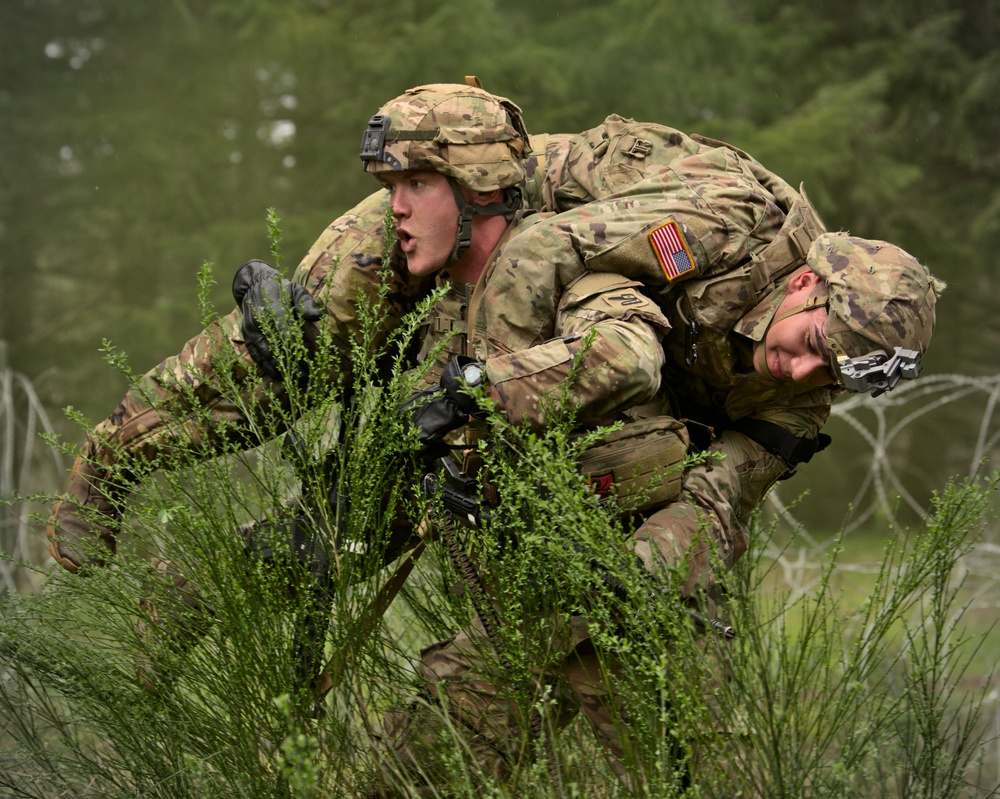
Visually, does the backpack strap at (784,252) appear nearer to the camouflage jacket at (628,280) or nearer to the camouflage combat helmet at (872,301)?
the camouflage jacket at (628,280)

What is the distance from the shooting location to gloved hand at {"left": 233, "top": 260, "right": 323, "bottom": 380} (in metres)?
3.04

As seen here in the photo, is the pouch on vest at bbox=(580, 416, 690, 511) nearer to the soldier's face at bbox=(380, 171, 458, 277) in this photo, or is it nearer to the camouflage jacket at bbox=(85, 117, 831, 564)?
the camouflage jacket at bbox=(85, 117, 831, 564)

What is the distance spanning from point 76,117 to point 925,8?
6.59 metres

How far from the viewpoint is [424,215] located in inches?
126

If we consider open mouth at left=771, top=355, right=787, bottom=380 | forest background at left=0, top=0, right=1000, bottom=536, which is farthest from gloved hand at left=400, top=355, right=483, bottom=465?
forest background at left=0, top=0, right=1000, bottom=536

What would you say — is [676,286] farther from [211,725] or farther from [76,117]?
[76,117]

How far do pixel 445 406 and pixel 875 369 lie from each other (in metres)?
1.01

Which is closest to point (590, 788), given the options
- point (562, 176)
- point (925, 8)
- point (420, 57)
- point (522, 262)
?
point (522, 262)

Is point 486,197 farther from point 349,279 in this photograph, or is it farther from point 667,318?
point 667,318

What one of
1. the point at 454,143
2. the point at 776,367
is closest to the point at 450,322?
the point at 454,143

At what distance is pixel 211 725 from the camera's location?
8.59 feet

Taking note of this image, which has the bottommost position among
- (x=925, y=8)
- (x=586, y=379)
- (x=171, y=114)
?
(x=925, y=8)

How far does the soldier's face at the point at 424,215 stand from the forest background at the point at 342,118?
5.05m

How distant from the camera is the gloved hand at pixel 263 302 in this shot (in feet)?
9.96
